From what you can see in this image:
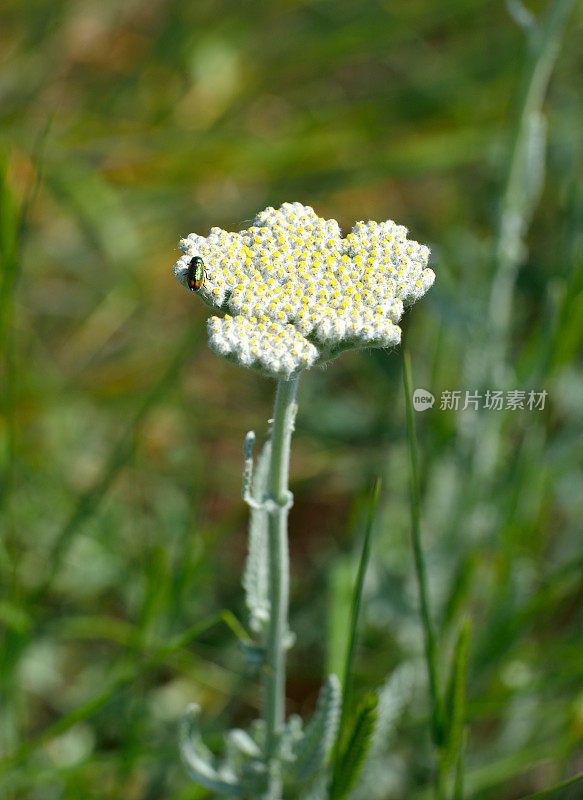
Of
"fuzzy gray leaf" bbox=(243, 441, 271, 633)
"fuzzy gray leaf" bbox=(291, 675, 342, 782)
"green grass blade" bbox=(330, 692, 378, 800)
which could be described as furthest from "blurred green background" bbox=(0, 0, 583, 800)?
"green grass blade" bbox=(330, 692, 378, 800)

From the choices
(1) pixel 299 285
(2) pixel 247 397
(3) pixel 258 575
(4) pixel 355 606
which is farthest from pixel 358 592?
(2) pixel 247 397

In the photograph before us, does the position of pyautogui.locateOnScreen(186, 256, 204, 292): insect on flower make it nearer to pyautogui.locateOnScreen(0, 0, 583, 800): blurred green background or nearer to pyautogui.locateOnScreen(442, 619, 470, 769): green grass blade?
pyautogui.locateOnScreen(0, 0, 583, 800): blurred green background

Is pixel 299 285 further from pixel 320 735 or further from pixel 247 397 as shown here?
pixel 247 397

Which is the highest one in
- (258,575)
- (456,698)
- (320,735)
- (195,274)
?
(195,274)

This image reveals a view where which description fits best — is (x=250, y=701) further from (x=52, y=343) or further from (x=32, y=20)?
(x=32, y=20)

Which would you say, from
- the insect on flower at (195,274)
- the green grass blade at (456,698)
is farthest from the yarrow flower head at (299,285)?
the green grass blade at (456,698)

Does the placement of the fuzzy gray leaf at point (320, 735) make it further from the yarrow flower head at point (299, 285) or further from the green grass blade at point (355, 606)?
the yarrow flower head at point (299, 285)
